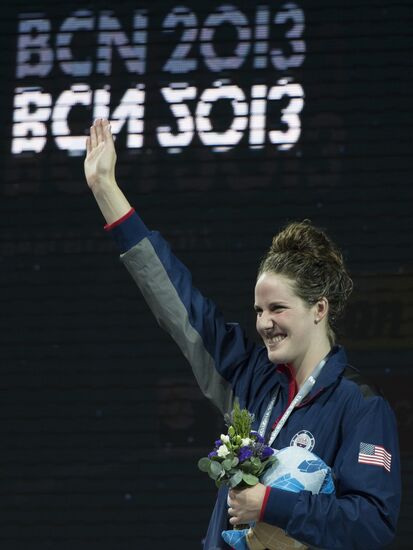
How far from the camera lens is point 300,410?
3410 mm

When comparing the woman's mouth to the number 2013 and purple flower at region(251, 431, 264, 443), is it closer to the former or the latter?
purple flower at region(251, 431, 264, 443)

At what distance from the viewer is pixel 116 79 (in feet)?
20.9

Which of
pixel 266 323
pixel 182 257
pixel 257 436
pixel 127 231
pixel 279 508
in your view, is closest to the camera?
pixel 279 508

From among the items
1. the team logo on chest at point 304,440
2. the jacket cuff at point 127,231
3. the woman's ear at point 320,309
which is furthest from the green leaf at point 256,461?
the jacket cuff at point 127,231

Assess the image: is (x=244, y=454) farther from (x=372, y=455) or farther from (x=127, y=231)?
(x=127, y=231)

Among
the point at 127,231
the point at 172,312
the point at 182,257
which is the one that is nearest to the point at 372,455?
the point at 172,312

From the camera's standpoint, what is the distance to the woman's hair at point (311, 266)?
3424 millimetres

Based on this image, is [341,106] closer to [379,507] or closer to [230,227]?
[230,227]

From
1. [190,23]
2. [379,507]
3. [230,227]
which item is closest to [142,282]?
[379,507]

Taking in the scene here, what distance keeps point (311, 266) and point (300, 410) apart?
38cm

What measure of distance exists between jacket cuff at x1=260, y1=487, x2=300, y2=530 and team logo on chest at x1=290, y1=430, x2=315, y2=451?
0.20 metres

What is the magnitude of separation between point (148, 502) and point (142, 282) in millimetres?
2657

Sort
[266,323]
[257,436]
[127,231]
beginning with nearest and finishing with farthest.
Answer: [257,436]
[266,323]
[127,231]

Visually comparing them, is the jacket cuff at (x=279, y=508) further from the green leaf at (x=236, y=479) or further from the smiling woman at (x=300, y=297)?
the smiling woman at (x=300, y=297)
